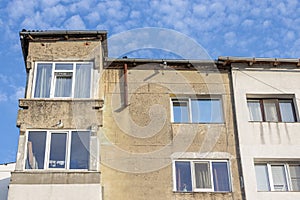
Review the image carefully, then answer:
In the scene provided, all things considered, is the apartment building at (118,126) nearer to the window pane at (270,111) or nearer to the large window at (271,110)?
the large window at (271,110)

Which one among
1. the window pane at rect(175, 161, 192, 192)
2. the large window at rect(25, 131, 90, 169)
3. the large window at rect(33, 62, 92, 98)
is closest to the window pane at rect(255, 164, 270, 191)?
the window pane at rect(175, 161, 192, 192)

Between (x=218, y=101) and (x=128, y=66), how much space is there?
13.1ft

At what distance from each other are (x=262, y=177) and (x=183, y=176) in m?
3.02

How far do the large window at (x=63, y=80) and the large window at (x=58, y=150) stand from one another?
169 centimetres

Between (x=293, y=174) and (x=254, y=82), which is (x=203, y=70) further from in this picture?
(x=293, y=174)

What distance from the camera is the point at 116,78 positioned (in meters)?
19.3

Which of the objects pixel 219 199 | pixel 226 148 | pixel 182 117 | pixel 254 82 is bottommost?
pixel 219 199

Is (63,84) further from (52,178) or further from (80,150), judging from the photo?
(52,178)

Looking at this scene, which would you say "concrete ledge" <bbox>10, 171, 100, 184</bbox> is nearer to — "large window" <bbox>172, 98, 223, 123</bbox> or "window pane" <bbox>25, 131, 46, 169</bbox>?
"window pane" <bbox>25, 131, 46, 169</bbox>

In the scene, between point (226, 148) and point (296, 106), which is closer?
point (226, 148)

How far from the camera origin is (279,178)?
17.8 metres

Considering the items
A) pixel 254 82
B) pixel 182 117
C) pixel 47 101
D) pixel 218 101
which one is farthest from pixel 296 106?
pixel 47 101

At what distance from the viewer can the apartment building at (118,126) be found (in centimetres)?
1631

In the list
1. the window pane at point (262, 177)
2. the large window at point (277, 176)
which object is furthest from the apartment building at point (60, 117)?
the large window at point (277, 176)
